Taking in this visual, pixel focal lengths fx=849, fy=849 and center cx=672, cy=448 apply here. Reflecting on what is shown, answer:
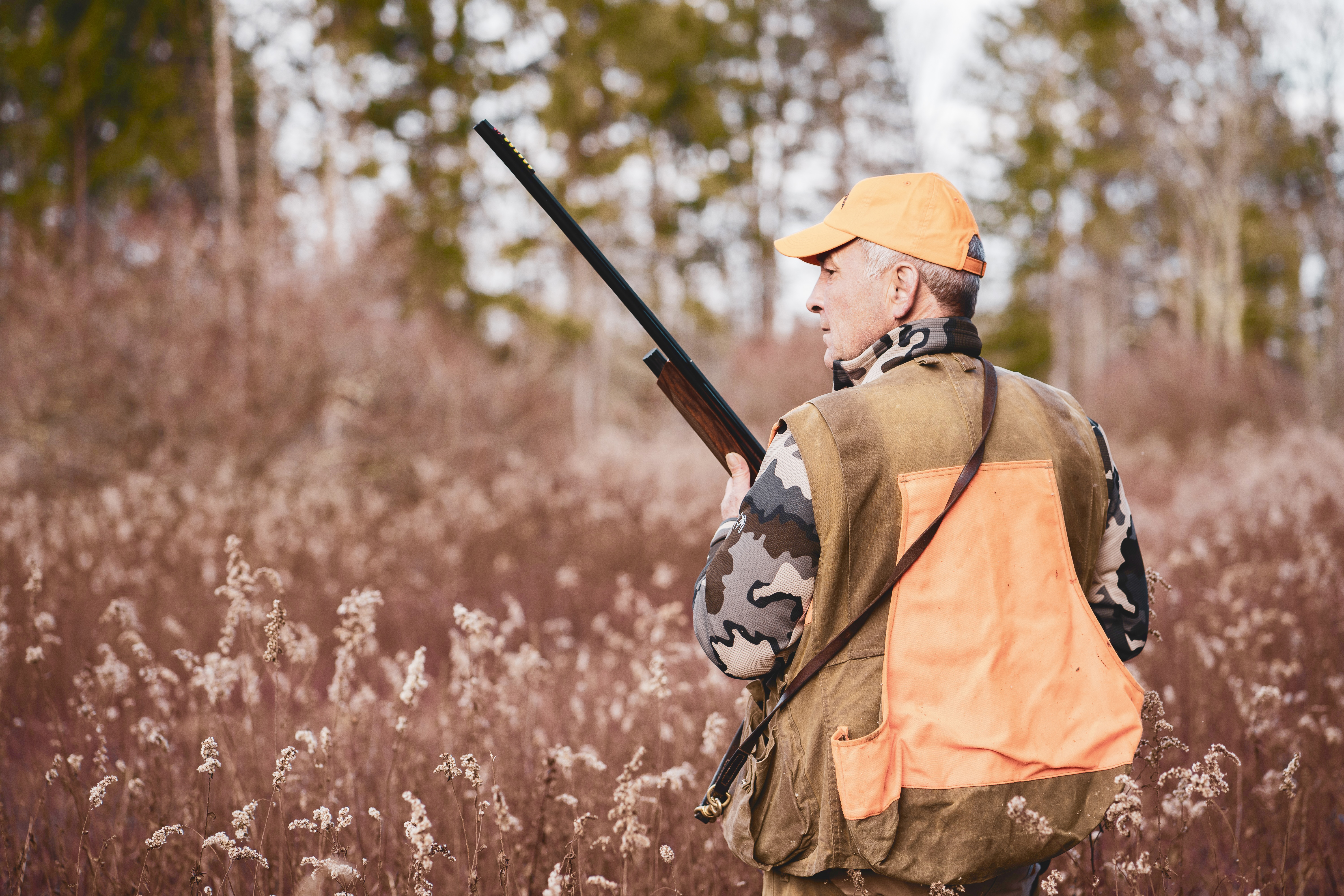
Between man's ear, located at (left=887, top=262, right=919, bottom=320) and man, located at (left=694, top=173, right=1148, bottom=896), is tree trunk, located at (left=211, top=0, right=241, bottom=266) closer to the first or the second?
man's ear, located at (left=887, top=262, right=919, bottom=320)

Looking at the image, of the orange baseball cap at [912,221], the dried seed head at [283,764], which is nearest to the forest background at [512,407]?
the dried seed head at [283,764]

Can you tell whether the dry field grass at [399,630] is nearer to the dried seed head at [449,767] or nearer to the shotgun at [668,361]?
the dried seed head at [449,767]

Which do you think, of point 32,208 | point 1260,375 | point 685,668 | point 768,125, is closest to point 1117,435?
point 1260,375

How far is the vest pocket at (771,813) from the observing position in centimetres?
153

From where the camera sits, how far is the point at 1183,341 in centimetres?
1731

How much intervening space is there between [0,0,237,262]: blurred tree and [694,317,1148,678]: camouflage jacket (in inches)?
534

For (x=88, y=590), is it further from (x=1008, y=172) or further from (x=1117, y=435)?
(x=1008, y=172)

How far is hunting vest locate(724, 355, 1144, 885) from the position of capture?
4.75 ft

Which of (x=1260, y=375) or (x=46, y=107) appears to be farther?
(x=1260, y=375)

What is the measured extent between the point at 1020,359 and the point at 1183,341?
677cm

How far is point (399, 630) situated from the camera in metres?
5.64

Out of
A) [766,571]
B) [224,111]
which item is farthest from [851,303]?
[224,111]

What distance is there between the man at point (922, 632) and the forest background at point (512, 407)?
0.31 metres

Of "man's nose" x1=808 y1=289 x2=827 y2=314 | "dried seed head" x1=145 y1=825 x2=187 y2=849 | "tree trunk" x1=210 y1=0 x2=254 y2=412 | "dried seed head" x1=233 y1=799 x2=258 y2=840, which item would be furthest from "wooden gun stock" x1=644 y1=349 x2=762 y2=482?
"tree trunk" x1=210 y1=0 x2=254 y2=412
